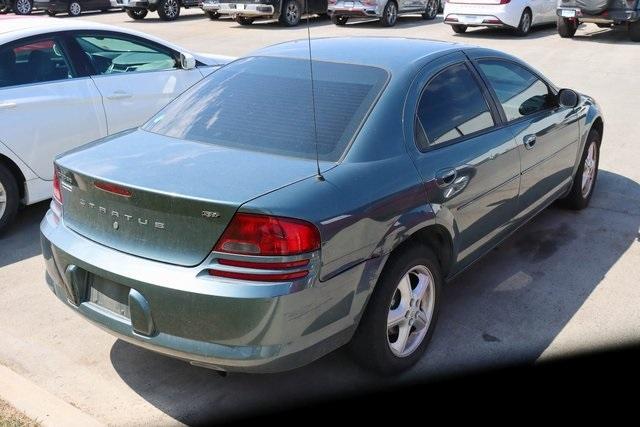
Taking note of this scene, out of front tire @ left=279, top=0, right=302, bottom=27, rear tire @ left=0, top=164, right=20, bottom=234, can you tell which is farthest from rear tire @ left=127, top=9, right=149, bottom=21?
rear tire @ left=0, top=164, right=20, bottom=234

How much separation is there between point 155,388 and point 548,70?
10.6 metres

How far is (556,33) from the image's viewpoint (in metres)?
17.3

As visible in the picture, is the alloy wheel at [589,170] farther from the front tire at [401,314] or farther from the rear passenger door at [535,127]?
the front tire at [401,314]

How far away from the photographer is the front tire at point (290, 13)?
19.3m

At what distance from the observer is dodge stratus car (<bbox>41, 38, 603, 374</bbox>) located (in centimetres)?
294

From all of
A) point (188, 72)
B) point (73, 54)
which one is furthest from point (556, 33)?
point (73, 54)

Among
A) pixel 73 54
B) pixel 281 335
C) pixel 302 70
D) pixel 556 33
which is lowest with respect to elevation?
pixel 556 33

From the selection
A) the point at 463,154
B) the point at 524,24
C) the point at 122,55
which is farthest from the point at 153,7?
the point at 463,154

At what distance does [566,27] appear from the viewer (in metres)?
16.1

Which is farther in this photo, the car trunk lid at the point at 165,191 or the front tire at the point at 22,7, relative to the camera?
the front tire at the point at 22,7

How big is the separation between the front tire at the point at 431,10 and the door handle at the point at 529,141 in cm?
1702

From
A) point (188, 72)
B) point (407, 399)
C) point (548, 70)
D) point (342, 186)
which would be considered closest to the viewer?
point (342, 186)

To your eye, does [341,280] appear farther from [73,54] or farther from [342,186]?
[73,54]

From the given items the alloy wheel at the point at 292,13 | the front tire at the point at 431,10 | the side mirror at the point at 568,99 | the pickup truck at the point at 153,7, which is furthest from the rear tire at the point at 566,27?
the side mirror at the point at 568,99
